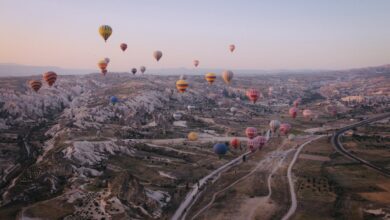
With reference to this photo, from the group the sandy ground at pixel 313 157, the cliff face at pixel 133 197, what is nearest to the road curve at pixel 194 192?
the cliff face at pixel 133 197

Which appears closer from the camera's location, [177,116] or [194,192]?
[194,192]

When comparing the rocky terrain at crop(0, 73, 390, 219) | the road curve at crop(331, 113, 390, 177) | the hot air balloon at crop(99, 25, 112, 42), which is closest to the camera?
the rocky terrain at crop(0, 73, 390, 219)

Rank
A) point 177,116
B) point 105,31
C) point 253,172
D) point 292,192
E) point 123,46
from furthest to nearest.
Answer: point 177,116, point 123,46, point 105,31, point 253,172, point 292,192

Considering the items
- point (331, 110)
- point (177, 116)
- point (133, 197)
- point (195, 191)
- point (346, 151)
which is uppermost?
point (133, 197)

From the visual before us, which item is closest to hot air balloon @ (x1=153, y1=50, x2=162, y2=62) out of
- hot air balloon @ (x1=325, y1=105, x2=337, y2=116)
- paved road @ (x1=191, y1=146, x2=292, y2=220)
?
paved road @ (x1=191, y1=146, x2=292, y2=220)

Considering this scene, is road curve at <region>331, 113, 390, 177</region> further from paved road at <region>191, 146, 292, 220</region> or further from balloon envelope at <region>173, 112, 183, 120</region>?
balloon envelope at <region>173, 112, 183, 120</region>

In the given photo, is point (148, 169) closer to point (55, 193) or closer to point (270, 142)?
point (55, 193)

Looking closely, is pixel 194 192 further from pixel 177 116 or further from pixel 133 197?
pixel 177 116

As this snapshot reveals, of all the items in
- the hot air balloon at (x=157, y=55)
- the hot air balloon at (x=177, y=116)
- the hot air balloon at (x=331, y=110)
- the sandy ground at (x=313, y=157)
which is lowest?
the hot air balloon at (x=331, y=110)

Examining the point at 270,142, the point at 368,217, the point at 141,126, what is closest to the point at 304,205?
the point at 368,217

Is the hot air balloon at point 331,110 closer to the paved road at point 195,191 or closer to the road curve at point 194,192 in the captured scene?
the paved road at point 195,191

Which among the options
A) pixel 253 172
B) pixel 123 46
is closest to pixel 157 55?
pixel 123 46

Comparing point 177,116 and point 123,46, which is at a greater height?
point 123,46
